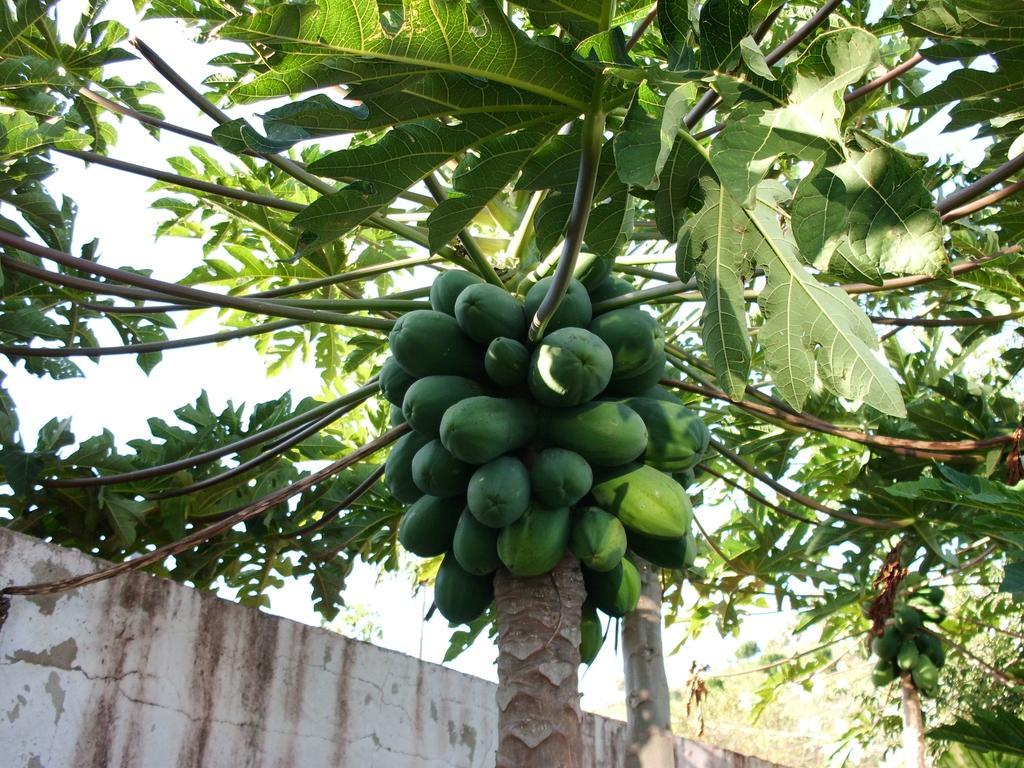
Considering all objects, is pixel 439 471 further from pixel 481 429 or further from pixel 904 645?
pixel 904 645

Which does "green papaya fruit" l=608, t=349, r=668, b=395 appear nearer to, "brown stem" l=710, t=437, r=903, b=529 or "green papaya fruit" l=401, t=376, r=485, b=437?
"green papaya fruit" l=401, t=376, r=485, b=437

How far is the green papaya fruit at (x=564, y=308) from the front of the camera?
2.26 meters

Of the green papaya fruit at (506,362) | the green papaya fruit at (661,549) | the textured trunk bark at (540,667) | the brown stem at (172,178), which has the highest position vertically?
the brown stem at (172,178)

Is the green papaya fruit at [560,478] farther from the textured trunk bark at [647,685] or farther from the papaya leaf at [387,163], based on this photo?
the textured trunk bark at [647,685]

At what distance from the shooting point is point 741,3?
1.64m

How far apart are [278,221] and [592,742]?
2.26 metres

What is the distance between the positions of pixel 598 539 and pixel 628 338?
18.7 inches

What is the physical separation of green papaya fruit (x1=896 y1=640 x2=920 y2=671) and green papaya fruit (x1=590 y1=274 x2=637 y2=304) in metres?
3.84

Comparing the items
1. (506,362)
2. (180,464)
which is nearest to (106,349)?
(180,464)

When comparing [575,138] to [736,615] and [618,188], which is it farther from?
[736,615]

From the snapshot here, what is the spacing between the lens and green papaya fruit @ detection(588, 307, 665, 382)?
2.26m

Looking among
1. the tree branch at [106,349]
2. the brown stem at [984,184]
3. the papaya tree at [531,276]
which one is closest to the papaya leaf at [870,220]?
the papaya tree at [531,276]

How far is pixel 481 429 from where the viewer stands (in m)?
2.03

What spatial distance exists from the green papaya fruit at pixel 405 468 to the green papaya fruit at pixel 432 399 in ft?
0.38
